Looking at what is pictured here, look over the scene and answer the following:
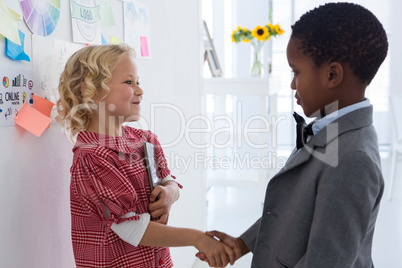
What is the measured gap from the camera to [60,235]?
97 centimetres

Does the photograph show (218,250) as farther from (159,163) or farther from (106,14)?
(106,14)

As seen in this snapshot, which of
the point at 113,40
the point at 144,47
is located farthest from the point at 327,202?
the point at 144,47

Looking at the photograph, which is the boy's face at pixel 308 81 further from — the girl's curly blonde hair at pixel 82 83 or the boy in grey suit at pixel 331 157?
the girl's curly blonde hair at pixel 82 83

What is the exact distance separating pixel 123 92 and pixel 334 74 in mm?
484

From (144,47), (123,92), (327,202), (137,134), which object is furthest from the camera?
(144,47)

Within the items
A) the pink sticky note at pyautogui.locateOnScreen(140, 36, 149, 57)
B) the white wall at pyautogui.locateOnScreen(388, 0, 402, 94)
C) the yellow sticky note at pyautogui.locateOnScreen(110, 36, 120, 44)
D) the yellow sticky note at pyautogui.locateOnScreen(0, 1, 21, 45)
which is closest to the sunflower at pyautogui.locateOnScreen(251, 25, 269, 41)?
the pink sticky note at pyautogui.locateOnScreen(140, 36, 149, 57)

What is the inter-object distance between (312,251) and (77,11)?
2.51 ft

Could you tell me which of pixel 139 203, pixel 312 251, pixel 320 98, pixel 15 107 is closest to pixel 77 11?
pixel 15 107

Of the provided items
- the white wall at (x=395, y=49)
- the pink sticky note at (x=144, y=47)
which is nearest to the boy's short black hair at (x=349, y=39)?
the pink sticky note at (x=144, y=47)

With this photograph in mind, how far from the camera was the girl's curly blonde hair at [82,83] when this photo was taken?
0.92 metres

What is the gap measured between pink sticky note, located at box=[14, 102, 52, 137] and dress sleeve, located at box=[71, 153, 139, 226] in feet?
0.34

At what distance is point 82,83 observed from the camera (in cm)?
94

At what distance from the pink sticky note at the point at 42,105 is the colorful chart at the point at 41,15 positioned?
14 cm

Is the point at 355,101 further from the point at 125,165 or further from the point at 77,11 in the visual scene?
the point at 77,11
